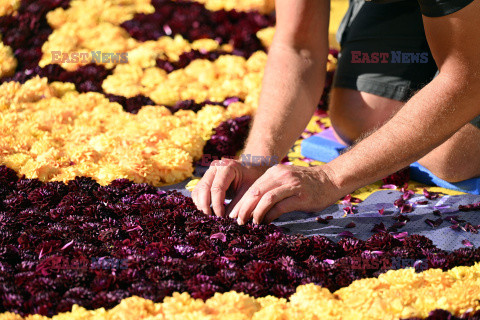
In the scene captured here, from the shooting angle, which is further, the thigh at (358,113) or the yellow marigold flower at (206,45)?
the yellow marigold flower at (206,45)

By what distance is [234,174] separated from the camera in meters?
1.81

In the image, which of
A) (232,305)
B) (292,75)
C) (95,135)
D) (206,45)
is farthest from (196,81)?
(232,305)

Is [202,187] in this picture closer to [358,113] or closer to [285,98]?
[285,98]

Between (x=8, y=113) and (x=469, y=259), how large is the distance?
196 centimetres

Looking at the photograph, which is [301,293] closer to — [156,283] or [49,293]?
[156,283]

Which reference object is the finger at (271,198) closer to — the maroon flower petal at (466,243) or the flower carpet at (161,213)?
the flower carpet at (161,213)

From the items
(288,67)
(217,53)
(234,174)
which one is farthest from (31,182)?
(217,53)

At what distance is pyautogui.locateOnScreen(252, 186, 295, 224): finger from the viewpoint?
1643 millimetres

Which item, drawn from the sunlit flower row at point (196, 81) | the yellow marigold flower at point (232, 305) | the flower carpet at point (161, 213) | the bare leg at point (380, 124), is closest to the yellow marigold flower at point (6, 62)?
the flower carpet at point (161, 213)

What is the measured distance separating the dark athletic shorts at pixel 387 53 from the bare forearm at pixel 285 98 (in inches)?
9.9

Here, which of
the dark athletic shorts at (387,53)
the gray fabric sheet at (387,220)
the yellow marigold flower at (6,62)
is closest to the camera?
the gray fabric sheet at (387,220)

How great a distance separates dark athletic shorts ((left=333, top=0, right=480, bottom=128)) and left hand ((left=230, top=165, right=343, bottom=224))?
2.83ft

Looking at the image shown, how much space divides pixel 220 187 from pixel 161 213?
227mm

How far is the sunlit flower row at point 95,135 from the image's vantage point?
85.6 inches
